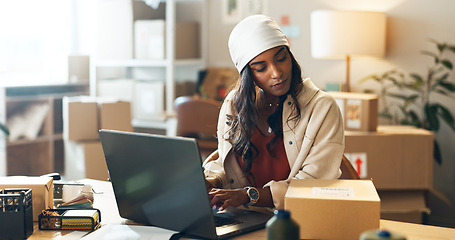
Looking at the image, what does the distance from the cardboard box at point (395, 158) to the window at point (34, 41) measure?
3085 millimetres

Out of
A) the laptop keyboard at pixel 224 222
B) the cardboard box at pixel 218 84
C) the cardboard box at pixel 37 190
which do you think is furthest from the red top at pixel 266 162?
the cardboard box at pixel 218 84

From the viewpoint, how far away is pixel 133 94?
5.08m

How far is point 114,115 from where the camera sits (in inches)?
156

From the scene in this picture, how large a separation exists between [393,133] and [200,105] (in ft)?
4.35

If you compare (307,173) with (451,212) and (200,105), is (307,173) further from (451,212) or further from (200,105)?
(451,212)

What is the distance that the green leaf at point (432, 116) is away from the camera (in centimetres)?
368

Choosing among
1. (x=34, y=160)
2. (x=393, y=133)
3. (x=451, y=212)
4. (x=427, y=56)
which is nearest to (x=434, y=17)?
(x=427, y=56)

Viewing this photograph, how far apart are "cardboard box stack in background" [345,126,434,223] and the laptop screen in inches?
83.7

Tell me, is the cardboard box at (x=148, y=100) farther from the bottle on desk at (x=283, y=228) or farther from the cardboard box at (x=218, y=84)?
the bottle on desk at (x=283, y=228)

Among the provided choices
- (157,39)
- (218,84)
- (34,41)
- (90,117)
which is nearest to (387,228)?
(90,117)

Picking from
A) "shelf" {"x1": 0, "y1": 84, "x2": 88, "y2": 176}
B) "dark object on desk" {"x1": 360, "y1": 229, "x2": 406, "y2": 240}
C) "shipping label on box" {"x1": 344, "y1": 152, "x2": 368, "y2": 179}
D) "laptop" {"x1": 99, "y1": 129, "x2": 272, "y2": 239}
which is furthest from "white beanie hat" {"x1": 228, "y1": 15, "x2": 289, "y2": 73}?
"shelf" {"x1": 0, "y1": 84, "x2": 88, "y2": 176}

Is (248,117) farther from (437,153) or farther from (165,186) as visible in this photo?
(437,153)

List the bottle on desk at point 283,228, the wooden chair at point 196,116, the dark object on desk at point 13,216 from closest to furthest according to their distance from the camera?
1. the bottle on desk at point 283,228
2. the dark object on desk at point 13,216
3. the wooden chair at point 196,116

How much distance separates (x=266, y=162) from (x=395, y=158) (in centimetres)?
181
